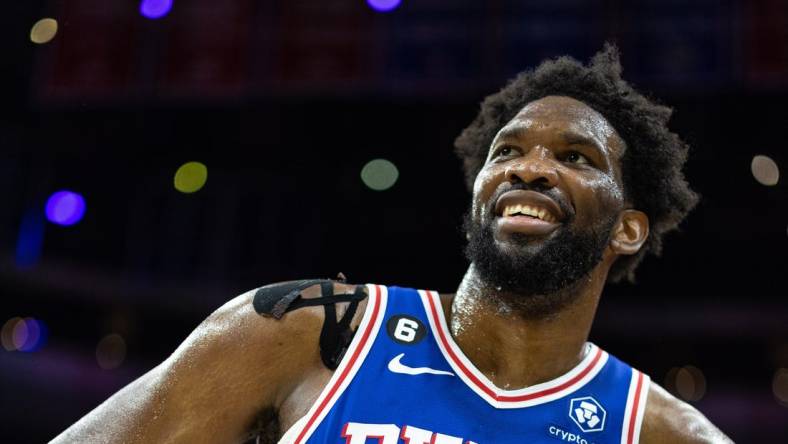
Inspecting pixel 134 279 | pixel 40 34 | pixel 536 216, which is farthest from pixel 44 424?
pixel 536 216

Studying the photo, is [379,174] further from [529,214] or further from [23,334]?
[529,214]

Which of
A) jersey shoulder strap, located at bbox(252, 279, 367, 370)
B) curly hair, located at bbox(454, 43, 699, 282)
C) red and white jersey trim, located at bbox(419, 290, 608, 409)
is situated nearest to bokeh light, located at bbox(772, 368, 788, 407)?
curly hair, located at bbox(454, 43, 699, 282)

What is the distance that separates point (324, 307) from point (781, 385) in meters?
9.58

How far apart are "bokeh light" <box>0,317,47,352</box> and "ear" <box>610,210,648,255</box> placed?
8.90m

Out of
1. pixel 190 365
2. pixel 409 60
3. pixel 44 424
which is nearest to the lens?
pixel 190 365

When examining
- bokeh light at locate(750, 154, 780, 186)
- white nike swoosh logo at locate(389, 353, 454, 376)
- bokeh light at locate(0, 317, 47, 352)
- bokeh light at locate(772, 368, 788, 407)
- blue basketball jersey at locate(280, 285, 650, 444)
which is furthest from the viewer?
bokeh light at locate(772, 368, 788, 407)

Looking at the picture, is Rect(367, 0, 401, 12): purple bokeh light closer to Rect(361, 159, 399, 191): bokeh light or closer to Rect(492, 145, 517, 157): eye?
Rect(361, 159, 399, 191): bokeh light

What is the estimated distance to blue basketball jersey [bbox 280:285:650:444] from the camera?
215 centimetres

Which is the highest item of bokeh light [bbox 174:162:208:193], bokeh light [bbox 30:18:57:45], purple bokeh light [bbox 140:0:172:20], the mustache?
purple bokeh light [bbox 140:0:172:20]

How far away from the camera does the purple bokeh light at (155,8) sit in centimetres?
810

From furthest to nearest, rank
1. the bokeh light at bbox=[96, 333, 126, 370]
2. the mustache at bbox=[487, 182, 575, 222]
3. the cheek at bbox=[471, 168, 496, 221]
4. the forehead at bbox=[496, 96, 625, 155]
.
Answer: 1. the bokeh light at bbox=[96, 333, 126, 370]
2. the forehead at bbox=[496, 96, 625, 155]
3. the cheek at bbox=[471, 168, 496, 221]
4. the mustache at bbox=[487, 182, 575, 222]

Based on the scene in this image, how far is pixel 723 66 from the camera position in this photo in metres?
7.32

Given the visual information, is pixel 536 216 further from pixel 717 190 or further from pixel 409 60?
pixel 717 190

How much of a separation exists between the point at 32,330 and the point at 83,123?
8.81ft
